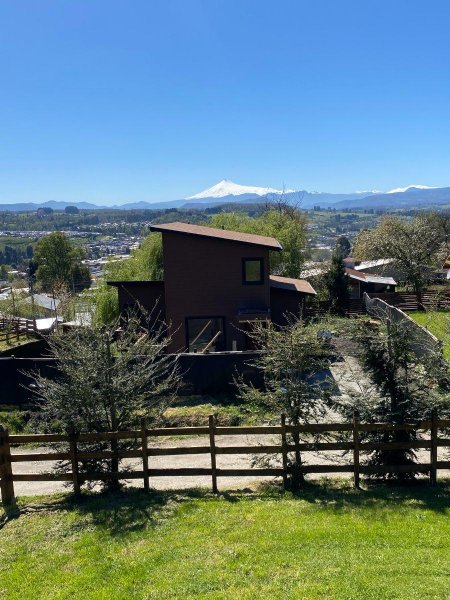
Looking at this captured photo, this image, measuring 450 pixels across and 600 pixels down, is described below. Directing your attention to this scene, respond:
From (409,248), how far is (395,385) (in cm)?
4066

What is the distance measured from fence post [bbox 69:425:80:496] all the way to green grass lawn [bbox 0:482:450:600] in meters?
0.31

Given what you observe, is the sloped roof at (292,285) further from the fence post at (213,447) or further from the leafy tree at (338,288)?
the fence post at (213,447)

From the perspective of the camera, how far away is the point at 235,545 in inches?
309

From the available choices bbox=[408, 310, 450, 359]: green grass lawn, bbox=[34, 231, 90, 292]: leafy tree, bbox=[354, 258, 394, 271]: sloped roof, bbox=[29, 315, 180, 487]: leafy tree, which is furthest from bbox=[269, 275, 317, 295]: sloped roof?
bbox=[34, 231, 90, 292]: leafy tree

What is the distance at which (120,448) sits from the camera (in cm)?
1063

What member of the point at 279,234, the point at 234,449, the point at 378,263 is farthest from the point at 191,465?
the point at 378,263

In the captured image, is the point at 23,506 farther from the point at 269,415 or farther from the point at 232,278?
the point at 232,278

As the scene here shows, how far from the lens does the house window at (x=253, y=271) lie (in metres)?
25.7

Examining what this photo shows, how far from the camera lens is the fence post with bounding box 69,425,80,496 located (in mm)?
10258

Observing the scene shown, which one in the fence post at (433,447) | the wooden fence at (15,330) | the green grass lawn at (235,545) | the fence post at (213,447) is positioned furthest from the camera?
the wooden fence at (15,330)

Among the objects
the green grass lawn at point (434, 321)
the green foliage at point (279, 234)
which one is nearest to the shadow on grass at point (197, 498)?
the green grass lawn at point (434, 321)

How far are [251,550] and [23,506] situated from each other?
17.3 ft

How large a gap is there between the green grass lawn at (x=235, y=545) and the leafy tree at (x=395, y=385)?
0.96 m

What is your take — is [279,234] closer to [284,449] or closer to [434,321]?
[434,321]
